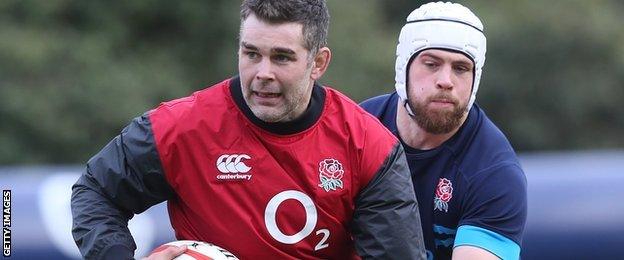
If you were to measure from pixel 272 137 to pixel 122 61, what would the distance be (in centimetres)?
1395

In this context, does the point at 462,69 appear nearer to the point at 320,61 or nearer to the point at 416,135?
the point at 416,135

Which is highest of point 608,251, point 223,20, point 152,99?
point 223,20

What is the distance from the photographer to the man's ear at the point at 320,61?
212 inches

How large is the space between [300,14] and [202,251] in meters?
1.01

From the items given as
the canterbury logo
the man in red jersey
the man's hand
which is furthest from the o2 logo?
the man's hand

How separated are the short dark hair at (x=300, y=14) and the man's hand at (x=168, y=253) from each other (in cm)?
94

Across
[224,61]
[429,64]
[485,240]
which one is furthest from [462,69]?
[224,61]

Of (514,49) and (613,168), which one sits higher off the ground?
(514,49)

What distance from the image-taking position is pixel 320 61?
5.43 metres

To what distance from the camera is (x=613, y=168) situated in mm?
10203

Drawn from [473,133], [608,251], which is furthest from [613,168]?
[473,133]

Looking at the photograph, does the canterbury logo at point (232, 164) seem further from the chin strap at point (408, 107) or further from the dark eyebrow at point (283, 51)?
the chin strap at point (408, 107)

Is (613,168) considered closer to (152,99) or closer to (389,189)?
(389,189)

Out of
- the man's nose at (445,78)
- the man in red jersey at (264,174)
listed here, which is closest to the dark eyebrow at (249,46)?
the man in red jersey at (264,174)
